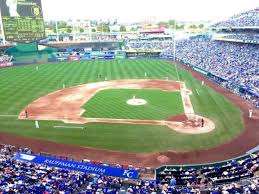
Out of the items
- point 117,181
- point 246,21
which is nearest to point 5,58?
point 246,21

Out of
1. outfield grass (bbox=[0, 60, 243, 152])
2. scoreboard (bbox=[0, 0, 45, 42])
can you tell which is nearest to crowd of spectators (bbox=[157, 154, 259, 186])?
outfield grass (bbox=[0, 60, 243, 152])

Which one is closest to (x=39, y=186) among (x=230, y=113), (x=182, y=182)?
(x=182, y=182)

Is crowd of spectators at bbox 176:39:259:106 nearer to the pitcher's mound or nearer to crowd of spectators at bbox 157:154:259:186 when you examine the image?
the pitcher's mound

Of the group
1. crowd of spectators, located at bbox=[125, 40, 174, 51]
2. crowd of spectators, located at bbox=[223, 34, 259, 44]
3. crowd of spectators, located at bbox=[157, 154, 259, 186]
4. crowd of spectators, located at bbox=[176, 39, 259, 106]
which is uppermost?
crowd of spectators, located at bbox=[223, 34, 259, 44]

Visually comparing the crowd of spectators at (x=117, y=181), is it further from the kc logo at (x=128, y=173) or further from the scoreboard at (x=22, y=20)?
the scoreboard at (x=22, y=20)

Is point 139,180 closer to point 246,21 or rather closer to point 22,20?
point 246,21

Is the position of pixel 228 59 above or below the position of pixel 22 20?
below
